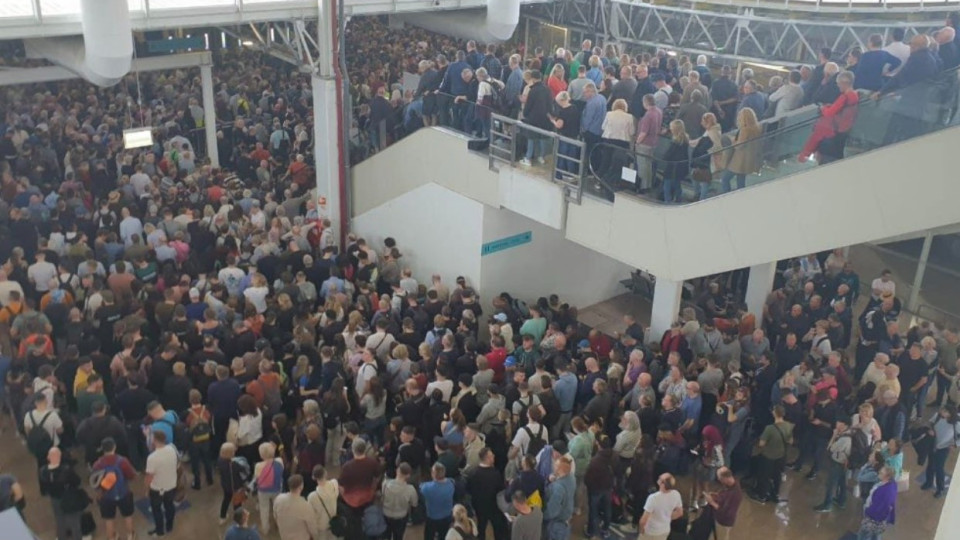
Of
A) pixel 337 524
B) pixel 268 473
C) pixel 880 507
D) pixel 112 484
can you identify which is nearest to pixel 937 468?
pixel 880 507

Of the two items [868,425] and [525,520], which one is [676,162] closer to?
[868,425]

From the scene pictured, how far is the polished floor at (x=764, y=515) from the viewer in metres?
8.48

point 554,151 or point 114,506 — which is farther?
point 554,151

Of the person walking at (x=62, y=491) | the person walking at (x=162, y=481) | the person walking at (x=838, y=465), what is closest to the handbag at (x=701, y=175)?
the person walking at (x=838, y=465)

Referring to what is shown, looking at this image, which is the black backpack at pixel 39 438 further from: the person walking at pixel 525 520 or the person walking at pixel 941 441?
the person walking at pixel 941 441

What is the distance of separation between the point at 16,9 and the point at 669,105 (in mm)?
8063

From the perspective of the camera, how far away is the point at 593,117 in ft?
33.9

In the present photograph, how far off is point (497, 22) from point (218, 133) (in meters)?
5.65

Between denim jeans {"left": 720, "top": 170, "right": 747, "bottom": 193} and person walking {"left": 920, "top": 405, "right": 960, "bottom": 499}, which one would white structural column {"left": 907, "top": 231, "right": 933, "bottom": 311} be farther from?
denim jeans {"left": 720, "top": 170, "right": 747, "bottom": 193}

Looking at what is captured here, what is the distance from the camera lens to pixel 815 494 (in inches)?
372

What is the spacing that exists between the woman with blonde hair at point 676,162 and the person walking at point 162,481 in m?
5.65

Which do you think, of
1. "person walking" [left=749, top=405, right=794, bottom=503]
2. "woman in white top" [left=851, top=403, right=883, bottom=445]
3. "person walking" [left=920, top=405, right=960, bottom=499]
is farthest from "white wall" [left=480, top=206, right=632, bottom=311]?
"person walking" [left=920, top=405, right=960, bottom=499]

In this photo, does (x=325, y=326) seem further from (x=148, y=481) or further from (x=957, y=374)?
(x=957, y=374)

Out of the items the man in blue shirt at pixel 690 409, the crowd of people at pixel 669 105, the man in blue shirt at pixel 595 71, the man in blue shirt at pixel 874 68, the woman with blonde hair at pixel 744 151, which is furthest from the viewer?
the man in blue shirt at pixel 595 71
